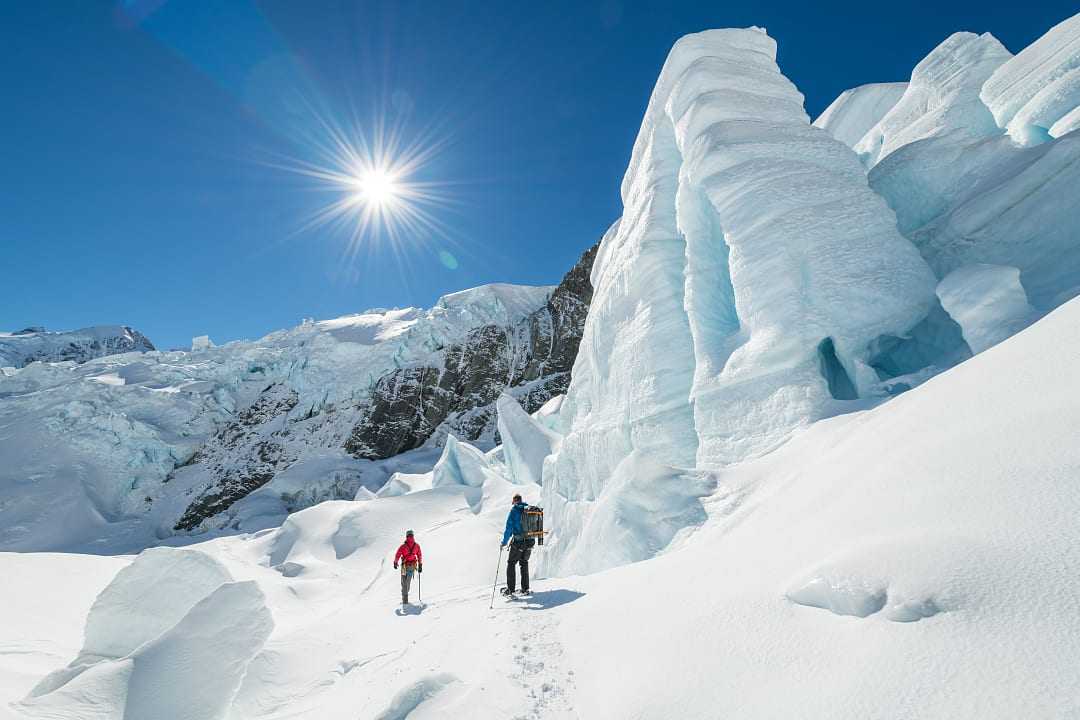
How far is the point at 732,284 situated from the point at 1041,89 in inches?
323

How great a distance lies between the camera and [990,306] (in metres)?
6.25

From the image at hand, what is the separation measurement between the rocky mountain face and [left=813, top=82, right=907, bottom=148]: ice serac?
44.5 meters

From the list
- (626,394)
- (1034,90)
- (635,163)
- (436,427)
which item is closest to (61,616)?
(626,394)

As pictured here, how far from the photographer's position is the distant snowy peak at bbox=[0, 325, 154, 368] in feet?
383

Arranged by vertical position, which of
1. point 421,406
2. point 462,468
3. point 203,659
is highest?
point 421,406

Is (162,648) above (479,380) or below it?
below

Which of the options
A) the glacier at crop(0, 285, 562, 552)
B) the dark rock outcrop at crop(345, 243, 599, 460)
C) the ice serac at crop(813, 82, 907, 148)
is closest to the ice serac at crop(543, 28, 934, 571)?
the ice serac at crop(813, 82, 907, 148)

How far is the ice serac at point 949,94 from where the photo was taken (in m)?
11.9

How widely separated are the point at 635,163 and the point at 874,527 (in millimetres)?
13656

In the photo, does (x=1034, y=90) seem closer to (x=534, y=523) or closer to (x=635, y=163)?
(x=635, y=163)

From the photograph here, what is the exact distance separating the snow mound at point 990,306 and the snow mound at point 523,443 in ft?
60.3

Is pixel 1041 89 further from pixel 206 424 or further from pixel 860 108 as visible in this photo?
pixel 206 424

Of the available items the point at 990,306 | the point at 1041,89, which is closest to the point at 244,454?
the point at 990,306

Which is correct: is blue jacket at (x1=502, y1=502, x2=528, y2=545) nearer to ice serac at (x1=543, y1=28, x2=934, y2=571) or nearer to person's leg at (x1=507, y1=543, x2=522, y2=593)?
person's leg at (x1=507, y1=543, x2=522, y2=593)
